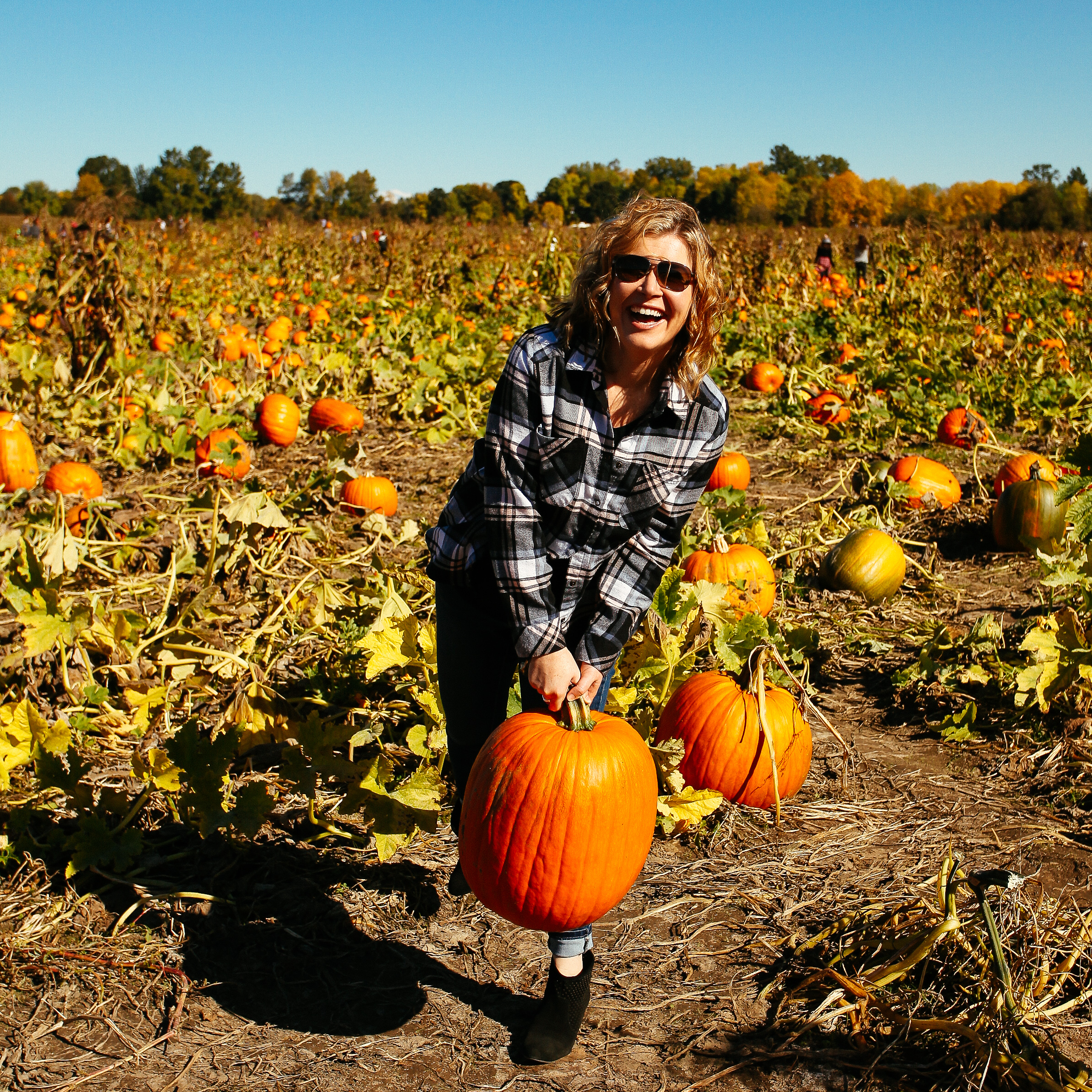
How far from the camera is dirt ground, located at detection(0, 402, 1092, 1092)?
78.9 inches

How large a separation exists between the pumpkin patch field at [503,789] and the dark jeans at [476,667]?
0.25 m

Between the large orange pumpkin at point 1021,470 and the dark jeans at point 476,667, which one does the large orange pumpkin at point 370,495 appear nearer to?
the dark jeans at point 476,667

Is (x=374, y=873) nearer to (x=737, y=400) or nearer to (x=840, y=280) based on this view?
(x=737, y=400)

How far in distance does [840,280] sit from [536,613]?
1233cm

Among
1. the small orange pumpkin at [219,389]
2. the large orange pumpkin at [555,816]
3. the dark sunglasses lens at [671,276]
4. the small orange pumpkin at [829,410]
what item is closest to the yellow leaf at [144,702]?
the large orange pumpkin at [555,816]

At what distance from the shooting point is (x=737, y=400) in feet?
27.2

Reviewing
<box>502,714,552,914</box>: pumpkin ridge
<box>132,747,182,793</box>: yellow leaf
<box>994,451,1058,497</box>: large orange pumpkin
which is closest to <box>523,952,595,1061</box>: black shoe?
<box>502,714,552,914</box>: pumpkin ridge

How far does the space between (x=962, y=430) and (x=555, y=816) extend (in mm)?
5240

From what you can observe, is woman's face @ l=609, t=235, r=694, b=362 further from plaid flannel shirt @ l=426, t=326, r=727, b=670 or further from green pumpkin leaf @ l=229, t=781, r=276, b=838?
green pumpkin leaf @ l=229, t=781, r=276, b=838

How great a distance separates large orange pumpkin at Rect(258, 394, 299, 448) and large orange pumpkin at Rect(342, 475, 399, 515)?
1.26 metres

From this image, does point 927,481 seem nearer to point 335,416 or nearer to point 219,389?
point 335,416

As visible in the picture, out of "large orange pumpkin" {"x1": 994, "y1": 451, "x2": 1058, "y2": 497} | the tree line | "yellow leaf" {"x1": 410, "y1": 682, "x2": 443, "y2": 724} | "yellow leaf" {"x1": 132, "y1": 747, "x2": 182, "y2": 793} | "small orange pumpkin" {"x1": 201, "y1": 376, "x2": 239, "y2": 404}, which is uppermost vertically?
the tree line

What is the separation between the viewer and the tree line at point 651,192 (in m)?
32.3

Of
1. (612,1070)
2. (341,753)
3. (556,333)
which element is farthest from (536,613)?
(341,753)
